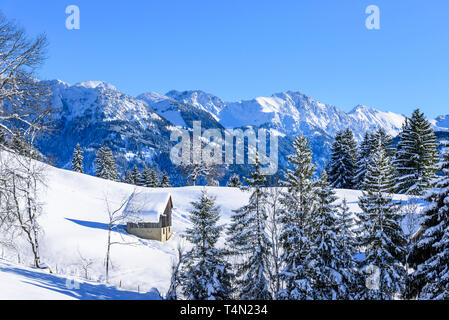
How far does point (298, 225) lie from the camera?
1880 centimetres

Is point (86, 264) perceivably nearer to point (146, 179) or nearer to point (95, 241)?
point (95, 241)

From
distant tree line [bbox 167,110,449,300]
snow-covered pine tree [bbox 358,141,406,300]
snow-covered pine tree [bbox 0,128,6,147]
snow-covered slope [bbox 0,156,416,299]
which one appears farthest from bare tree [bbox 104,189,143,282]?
snow-covered pine tree [bbox 358,141,406,300]

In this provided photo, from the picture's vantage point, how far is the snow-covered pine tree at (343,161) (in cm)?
5251

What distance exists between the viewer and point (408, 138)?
42.1 m

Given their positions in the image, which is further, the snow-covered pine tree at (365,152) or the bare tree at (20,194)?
the snow-covered pine tree at (365,152)

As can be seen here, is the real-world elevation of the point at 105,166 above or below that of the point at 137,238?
above

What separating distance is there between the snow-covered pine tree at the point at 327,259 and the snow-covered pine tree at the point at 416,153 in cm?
2696

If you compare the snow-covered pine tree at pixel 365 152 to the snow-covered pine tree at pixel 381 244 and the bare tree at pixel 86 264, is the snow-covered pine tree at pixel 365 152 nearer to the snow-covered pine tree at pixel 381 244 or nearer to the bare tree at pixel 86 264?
the snow-covered pine tree at pixel 381 244

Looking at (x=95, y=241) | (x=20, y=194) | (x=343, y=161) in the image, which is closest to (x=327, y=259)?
(x=20, y=194)

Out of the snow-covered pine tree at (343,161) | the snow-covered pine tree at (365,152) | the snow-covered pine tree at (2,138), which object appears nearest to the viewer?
the snow-covered pine tree at (2,138)

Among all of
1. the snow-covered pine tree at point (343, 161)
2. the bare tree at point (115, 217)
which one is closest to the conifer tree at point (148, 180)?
the bare tree at point (115, 217)
